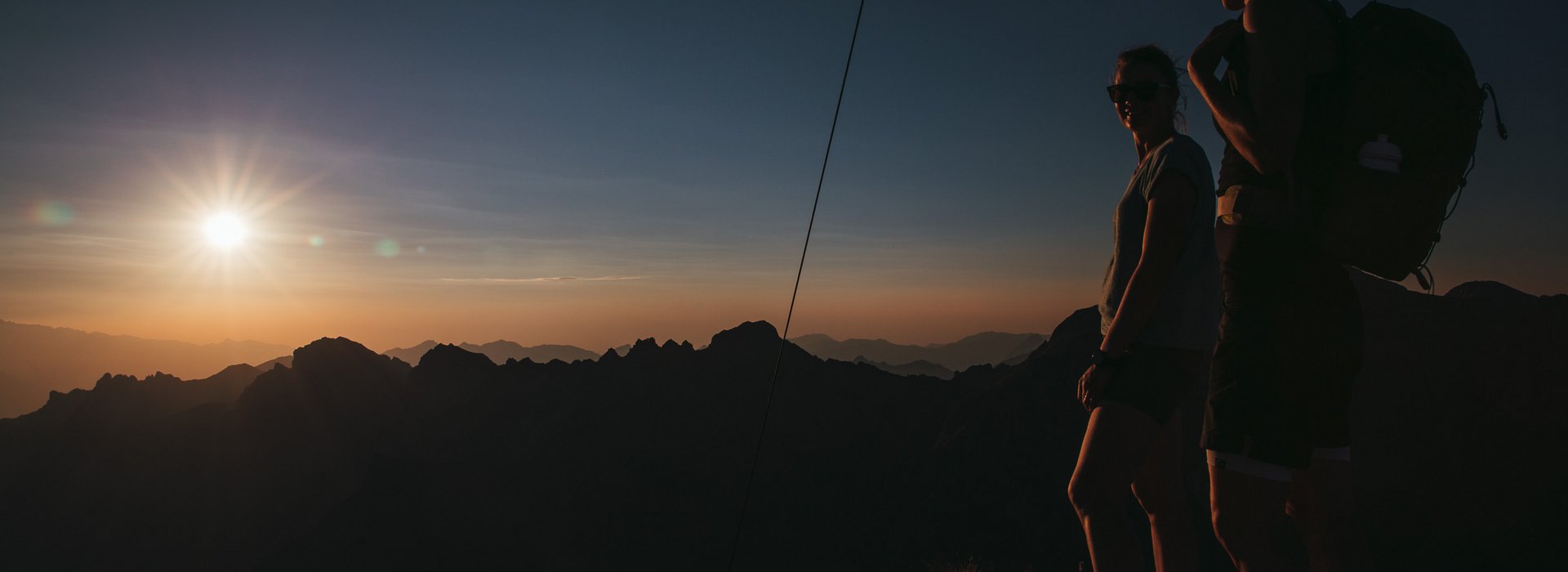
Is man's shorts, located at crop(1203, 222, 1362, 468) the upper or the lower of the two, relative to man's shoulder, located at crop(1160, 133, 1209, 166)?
lower

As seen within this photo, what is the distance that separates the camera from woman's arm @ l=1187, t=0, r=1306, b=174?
1.74 meters

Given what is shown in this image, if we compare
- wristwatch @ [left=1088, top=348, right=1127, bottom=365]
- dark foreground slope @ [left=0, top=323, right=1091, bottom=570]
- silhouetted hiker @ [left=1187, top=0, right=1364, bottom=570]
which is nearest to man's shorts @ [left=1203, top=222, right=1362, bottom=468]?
silhouetted hiker @ [left=1187, top=0, right=1364, bottom=570]

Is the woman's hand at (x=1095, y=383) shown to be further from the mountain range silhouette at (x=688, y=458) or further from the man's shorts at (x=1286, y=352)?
the mountain range silhouette at (x=688, y=458)

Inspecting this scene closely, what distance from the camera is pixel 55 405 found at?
10900 cm

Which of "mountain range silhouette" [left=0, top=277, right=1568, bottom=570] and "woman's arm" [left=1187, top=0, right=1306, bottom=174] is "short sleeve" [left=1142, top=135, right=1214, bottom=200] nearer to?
"woman's arm" [left=1187, top=0, right=1306, bottom=174]

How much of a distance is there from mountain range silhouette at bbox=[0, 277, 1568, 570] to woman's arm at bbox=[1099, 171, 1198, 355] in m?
4.53

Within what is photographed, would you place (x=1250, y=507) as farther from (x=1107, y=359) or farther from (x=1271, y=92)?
(x=1271, y=92)

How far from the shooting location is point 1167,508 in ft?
7.80

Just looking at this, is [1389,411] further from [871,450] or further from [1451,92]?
[1451,92]

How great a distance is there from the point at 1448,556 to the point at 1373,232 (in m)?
26.8

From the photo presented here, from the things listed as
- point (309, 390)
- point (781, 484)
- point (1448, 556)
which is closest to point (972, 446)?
point (781, 484)

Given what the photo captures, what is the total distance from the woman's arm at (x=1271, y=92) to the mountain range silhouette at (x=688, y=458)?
495 centimetres

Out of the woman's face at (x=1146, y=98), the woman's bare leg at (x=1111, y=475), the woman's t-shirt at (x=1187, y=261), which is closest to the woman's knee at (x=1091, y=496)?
the woman's bare leg at (x=1111, y=475)

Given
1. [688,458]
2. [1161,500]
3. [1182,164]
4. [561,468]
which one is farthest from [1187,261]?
[561,468]
